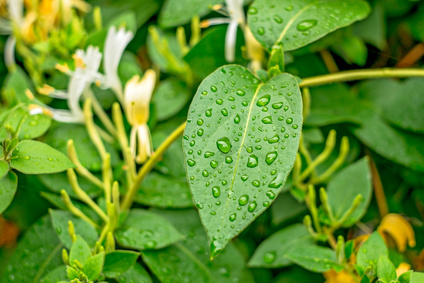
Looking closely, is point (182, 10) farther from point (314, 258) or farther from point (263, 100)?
point (314, 258)

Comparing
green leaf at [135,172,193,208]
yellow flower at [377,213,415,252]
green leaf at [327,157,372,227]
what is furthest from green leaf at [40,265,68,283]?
yellow flower at [377,213,415,252]

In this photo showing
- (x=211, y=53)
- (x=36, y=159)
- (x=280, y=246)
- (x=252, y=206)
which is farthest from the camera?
(x=211, y=53)

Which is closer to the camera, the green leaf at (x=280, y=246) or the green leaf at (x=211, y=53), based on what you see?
the green leaf at (x=280, y=246)

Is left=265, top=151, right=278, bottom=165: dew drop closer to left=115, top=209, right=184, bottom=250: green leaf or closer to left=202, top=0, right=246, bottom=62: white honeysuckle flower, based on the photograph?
left=115, top=209, right=184, bottom=250: green leaf

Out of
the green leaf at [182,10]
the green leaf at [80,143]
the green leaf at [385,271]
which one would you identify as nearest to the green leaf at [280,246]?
the green leaf at [385,271]

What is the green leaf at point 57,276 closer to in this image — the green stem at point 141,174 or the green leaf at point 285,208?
the green stem at point 141,174

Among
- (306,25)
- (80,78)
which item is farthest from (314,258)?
(80,78)
